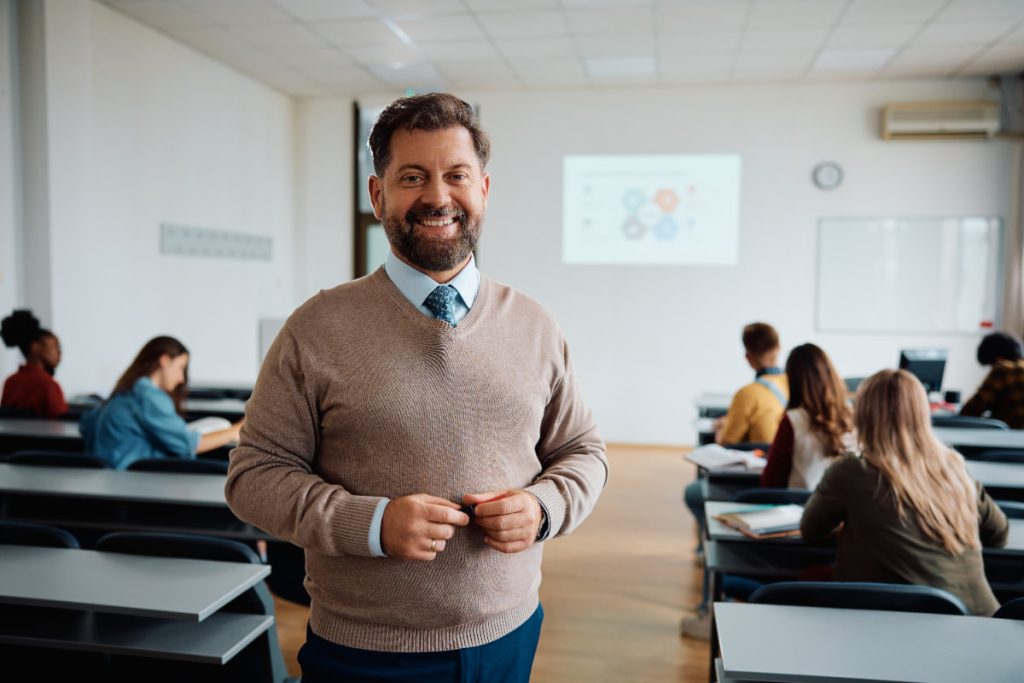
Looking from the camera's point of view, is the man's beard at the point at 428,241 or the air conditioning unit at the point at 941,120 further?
the air conditioning unit at the point at 941,120

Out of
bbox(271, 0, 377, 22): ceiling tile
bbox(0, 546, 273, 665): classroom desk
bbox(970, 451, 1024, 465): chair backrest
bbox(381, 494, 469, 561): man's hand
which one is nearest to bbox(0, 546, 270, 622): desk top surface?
bbox(0, 546, 273, 665): classroom desk

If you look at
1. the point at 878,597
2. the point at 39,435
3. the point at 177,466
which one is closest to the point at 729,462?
the point at 878,597

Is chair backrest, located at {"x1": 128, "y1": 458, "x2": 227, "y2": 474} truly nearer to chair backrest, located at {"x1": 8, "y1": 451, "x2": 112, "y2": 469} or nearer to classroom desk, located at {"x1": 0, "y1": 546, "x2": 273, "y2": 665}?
chair backrest, located at {"x1": 8, "y1": 451, "x2": 112, "y2": 469}

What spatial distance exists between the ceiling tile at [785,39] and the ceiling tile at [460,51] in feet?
6.30

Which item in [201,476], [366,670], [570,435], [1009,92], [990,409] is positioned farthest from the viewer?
[1009,92]

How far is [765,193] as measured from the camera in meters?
7.05

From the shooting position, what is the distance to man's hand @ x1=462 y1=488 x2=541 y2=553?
1.11 m

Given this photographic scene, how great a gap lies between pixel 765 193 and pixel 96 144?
5.36 meters

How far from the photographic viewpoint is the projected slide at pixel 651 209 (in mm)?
7141

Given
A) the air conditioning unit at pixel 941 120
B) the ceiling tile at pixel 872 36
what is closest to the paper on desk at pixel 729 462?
the ceiling tile at pixel 872 36

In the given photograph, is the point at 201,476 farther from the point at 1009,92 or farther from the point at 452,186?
the point at 1009,92

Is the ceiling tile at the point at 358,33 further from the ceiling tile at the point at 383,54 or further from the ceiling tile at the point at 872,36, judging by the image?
the ceiling tile at the point at 872,36

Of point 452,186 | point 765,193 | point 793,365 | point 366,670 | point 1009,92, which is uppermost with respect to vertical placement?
point 1009,92

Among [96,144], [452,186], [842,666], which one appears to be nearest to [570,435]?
[452,186]
